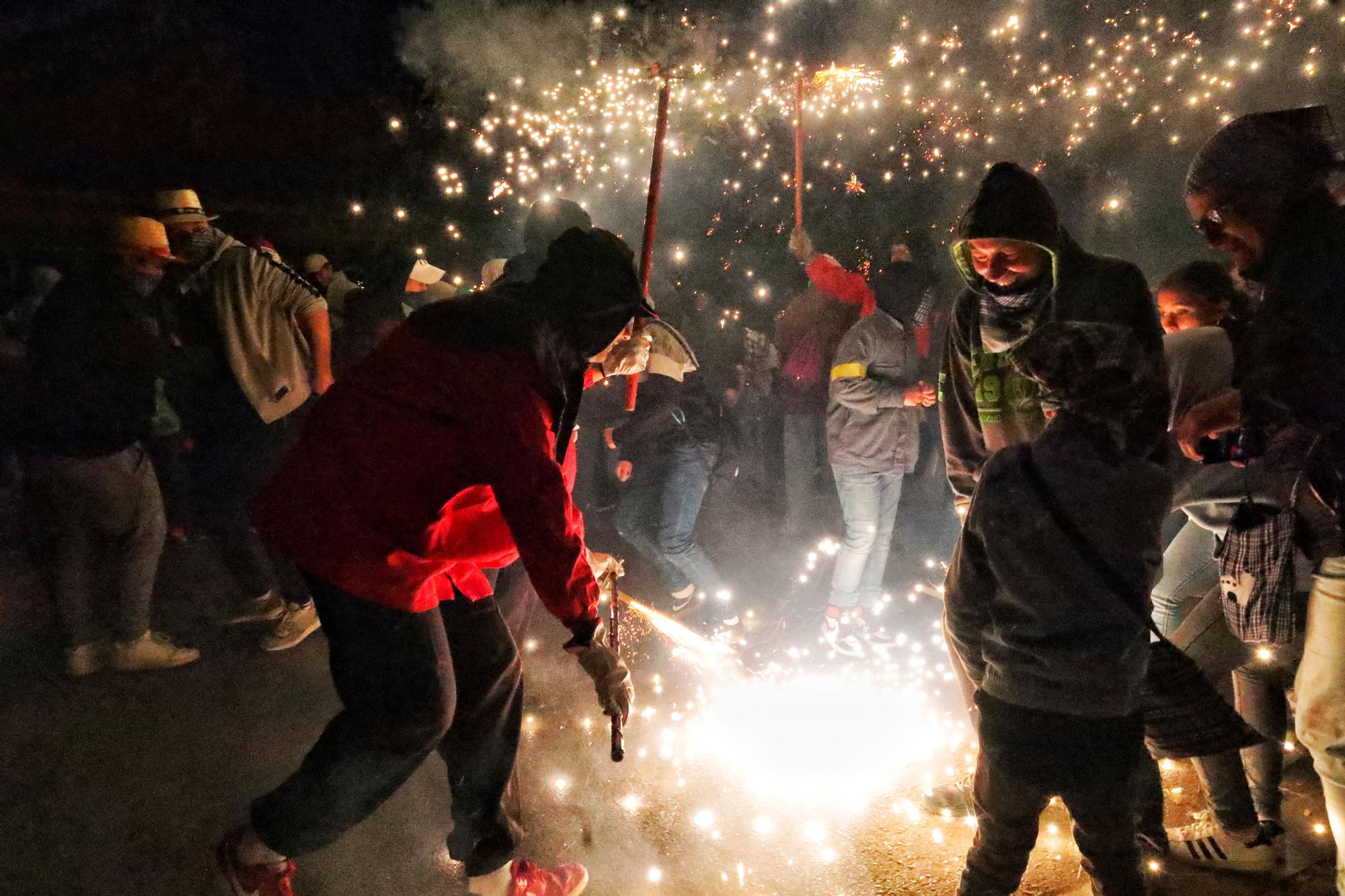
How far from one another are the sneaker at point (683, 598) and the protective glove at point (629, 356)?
269 centimetres

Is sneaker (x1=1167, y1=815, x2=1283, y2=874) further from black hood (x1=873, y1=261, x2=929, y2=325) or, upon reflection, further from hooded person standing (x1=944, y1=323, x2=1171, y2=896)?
black hood (x1=873, y1=261, x2=929, y2=325)

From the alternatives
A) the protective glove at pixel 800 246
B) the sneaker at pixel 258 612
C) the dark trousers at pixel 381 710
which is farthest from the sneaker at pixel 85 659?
the protective glove at pixel 800 246

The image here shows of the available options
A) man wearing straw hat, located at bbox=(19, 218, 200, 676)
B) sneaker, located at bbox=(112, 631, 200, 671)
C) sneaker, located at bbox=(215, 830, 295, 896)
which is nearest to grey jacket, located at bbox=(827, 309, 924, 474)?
sneaker, located at bbox=(215, 830, 295, 896)

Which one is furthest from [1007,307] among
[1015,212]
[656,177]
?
[656,177]

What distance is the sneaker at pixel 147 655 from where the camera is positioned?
437cm

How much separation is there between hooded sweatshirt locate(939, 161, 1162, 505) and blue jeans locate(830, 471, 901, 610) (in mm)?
1569

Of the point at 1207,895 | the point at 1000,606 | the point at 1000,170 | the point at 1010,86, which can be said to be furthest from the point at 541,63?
the point at 1207,895

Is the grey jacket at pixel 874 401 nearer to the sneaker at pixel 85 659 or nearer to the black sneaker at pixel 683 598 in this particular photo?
the black sneaker at pixel 683 598

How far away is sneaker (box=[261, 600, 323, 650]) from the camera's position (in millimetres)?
4730

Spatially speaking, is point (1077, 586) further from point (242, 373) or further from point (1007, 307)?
→ point (242, 373)

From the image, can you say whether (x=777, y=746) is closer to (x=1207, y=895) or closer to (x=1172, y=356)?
(x=1207, y=895)

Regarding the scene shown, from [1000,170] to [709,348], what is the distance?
5.35 metres

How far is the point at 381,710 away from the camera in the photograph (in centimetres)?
233

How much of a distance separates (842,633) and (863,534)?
74cm
